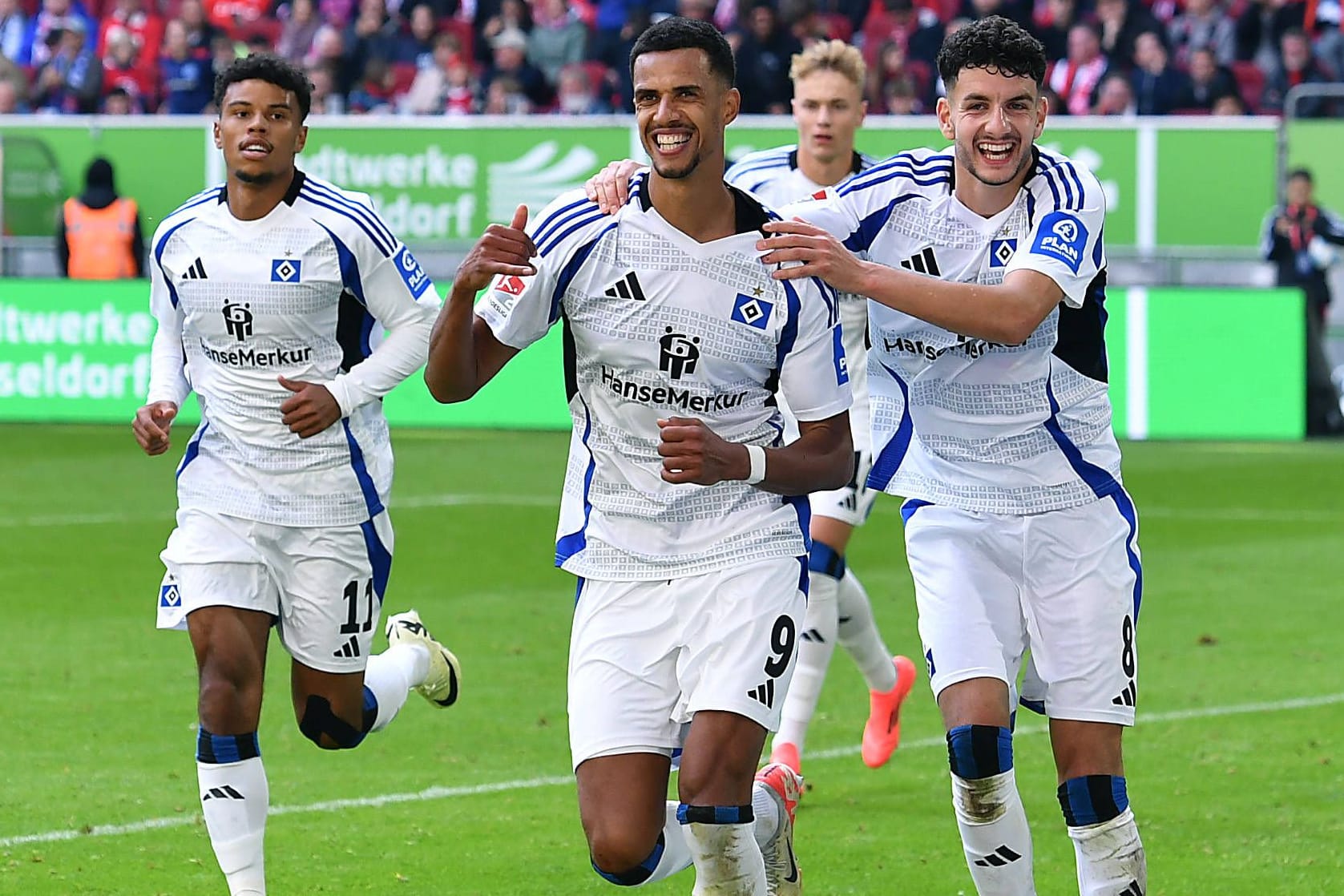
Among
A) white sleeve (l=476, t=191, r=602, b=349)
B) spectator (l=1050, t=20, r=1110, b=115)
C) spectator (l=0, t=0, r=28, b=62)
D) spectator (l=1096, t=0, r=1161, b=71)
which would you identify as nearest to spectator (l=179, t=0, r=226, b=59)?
spectator (l=0, t=0, r=28, b=62)

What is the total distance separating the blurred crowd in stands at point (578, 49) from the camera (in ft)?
67.1

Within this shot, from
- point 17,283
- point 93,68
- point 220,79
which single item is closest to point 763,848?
point 220,79

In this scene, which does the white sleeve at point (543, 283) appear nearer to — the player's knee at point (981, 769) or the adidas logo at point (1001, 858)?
the player's knee at point (981, 769)

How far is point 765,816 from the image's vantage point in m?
5.92

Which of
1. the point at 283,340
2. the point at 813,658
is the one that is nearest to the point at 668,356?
the point at 283,340

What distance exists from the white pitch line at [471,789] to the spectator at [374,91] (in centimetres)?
1512

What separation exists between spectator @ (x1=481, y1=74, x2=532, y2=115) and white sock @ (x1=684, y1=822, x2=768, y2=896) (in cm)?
1713

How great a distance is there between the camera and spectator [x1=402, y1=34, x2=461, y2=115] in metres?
22.7

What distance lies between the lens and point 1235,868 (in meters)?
6.88

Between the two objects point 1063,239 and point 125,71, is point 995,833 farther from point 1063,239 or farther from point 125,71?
point 125,71

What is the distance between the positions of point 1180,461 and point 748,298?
1239cm

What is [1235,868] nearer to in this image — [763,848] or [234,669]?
[763,848]

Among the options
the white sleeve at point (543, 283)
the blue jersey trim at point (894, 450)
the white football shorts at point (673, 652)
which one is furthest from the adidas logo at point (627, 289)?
the blue jersey trim at point (894, 450)

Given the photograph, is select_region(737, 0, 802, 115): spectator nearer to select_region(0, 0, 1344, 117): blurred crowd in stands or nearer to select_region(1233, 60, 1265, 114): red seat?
select_region(0, 0, 1344, 117): blurred crowd in stands
